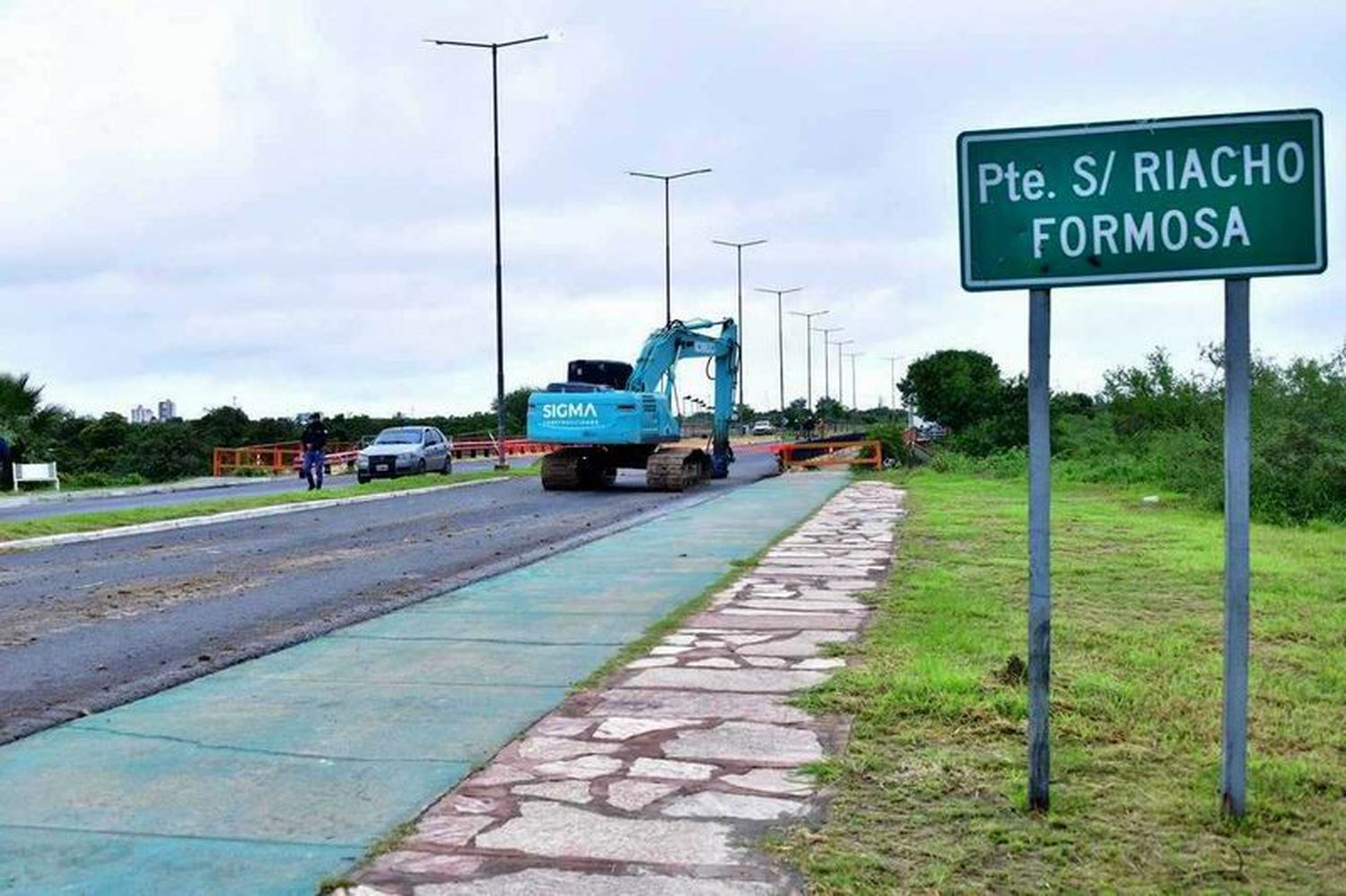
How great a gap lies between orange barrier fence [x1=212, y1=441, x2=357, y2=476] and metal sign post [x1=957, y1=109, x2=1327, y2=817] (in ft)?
128

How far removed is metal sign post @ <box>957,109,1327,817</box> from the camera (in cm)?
409

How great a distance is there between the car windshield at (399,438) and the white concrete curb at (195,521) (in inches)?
341

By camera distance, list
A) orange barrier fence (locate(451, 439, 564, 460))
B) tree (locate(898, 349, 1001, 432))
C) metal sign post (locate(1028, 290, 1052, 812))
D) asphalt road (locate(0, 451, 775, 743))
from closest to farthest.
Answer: metal sign post (locate(1028, 290, 1052, 812)) → asphalt road (locate(0, 451, 775, 743)) → tree (locate(898, 349, 1001, 432)) → orange barrier fence (locate(451, 439, 564, 460))

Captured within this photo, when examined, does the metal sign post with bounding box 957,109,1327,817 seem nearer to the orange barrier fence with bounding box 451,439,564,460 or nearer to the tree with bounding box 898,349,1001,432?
the tree with bounding box 898,349,1001,432

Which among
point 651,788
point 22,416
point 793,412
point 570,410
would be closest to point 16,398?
point 22,416

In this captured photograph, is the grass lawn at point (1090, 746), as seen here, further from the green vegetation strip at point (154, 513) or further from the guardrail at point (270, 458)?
the guardrail at point (270, 458)

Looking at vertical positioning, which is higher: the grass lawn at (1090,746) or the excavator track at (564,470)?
the excavator track at (564,470)

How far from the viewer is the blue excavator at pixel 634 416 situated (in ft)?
81.8

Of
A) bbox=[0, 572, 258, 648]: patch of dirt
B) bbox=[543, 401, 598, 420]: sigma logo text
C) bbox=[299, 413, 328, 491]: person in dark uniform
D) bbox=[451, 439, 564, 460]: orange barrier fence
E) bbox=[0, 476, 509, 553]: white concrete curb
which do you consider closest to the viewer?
bbox=[0, 572, 258, 648]: patch of dirt

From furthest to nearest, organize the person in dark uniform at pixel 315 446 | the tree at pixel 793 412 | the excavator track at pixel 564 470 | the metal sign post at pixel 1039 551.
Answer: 1. the tree at pixel 793 412
2. the person in dark uniform at pixel 315 446
3. the excavator track at pixel 564 470
4. the metal sign post at pixel 1039 551

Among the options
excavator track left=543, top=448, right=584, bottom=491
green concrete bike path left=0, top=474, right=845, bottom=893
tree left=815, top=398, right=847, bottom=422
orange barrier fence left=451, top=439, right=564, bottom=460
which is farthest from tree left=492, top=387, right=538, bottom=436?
green concrete bike path left=0, top=474, right=845, bottom=893

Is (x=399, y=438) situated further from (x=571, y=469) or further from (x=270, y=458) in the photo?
(x=270, y=458)

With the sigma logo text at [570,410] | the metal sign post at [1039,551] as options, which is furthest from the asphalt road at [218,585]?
the metal sign post at [1039,551]

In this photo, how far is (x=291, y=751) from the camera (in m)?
5.44
